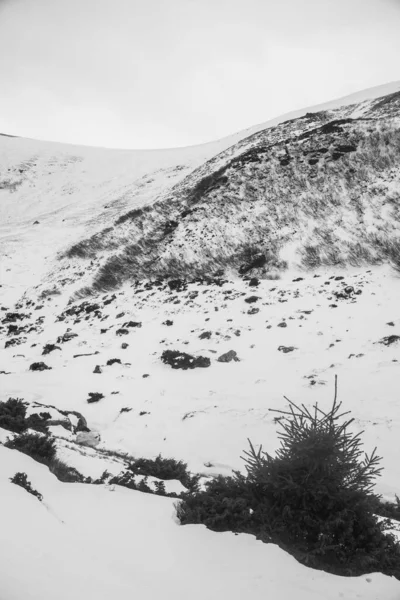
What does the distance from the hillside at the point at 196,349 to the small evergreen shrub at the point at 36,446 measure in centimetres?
22

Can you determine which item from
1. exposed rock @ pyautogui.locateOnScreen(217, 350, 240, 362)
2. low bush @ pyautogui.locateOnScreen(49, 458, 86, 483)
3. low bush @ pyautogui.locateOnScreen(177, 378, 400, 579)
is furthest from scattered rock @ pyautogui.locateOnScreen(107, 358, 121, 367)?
low bush @ pyautogui.locateOnScreen(177, 378, 400, 579)

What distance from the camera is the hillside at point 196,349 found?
11.3ft

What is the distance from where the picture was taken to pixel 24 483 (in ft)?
15.1

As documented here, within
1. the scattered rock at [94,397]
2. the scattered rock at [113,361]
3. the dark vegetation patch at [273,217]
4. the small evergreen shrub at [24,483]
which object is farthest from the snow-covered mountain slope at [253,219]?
the small evergreen shrub at [24,483]

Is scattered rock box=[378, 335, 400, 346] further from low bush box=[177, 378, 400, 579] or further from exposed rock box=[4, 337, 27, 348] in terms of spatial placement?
exposed rock box=[4, 337, 27, 348]

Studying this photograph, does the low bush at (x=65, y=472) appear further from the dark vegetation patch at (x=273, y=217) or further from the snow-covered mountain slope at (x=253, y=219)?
the snow-covered mountain slope at (x=253, y=219)

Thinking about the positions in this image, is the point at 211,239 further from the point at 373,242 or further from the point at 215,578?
the point at 215,578

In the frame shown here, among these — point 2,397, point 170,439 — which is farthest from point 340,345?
point 2,397

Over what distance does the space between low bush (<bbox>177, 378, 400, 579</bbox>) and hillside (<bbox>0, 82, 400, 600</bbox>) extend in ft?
0.53

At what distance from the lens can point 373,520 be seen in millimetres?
3559

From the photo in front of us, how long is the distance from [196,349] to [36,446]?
6627 millimetres

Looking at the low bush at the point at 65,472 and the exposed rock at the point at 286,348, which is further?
the exposed rock at the point at 286,348

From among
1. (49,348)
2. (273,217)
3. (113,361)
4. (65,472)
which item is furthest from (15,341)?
(273,217)

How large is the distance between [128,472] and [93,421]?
3.29m
